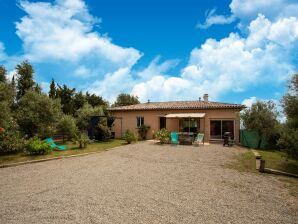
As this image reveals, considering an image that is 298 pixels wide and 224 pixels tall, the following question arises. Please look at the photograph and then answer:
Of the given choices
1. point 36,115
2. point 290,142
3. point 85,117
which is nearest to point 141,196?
point 290,142

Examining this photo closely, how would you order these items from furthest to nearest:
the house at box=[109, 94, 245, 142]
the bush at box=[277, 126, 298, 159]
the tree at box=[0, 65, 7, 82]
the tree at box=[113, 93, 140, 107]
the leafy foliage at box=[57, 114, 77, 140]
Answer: the tree at box=[113, 93, 140, 107] < the house at box=[109, 94, 245, 142] < the leafy foliage at box=[57, 114, 77, 140] < the tree at box=[0, 65, 7, 82] < the bush at box=[277, 126, 298, 159]

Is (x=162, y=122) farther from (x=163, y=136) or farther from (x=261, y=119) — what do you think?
(x=261, y=119)

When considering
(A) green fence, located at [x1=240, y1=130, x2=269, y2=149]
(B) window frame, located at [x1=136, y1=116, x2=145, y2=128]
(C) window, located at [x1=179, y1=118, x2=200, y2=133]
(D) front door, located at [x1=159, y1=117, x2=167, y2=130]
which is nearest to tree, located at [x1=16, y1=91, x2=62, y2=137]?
(B) window frame, located at [x1=136, y1=116, x2=145, y2=128]

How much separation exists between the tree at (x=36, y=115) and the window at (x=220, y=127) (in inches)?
673

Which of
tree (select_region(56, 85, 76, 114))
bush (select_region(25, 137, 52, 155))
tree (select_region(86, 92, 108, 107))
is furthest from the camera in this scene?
tree (select_region(86, 92, 108, 107))

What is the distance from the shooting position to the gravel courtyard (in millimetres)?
5199

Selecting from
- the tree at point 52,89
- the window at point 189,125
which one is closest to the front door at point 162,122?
the window at point 189,125

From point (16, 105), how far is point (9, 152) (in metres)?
7.02

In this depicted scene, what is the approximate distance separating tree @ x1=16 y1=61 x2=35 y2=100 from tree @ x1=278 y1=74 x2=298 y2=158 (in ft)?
90.7

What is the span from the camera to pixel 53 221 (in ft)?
16.0

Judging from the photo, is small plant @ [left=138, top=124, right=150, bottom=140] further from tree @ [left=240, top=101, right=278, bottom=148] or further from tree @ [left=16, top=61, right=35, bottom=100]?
tree @ [left=16, top=61, right=35, bottom=100]

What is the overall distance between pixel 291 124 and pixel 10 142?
18424mm

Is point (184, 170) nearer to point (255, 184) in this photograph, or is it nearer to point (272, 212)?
point (255, 184)

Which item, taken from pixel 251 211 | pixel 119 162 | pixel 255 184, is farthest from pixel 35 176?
pixel 255 184
